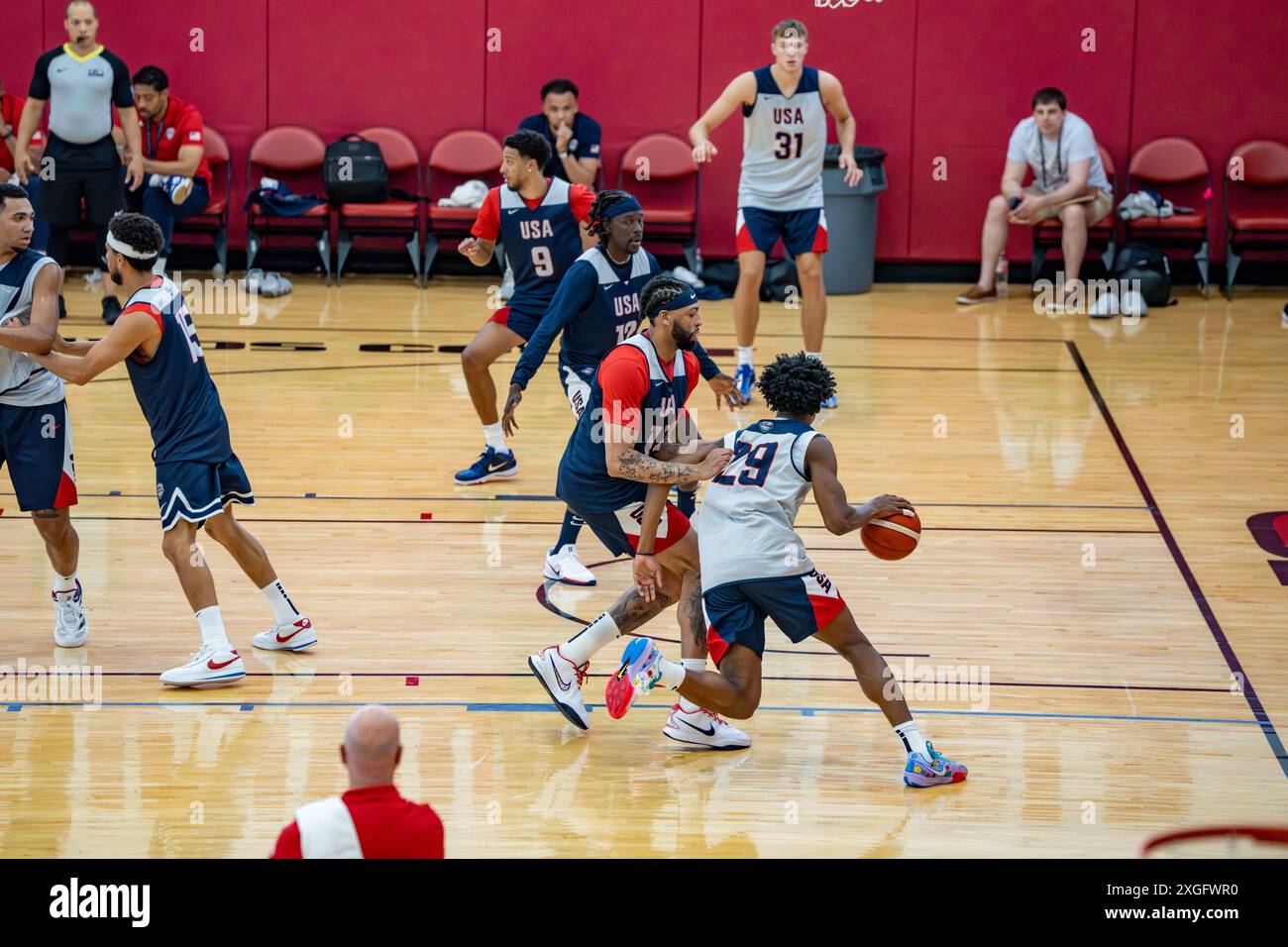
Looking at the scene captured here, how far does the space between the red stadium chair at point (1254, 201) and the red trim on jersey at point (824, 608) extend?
32.8ft

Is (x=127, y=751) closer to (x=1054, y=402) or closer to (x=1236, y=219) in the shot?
(x=1054, y=402)

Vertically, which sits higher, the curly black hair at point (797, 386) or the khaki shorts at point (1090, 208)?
the khaki shorts at point (1090, 208)

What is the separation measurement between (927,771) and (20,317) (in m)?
3.85

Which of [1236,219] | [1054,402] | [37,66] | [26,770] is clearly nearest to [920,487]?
[1054,402]

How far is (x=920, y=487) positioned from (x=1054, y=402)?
225cm

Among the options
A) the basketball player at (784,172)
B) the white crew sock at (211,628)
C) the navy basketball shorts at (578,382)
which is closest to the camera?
the white crew sock at (211,628)

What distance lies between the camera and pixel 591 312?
7.28 metres

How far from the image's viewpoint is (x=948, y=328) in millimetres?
12906

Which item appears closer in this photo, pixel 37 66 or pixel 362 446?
pixel 362 446

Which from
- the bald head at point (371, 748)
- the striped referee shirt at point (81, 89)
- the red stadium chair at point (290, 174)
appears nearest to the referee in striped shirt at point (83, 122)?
the striped referee shirt at point (81, 89)

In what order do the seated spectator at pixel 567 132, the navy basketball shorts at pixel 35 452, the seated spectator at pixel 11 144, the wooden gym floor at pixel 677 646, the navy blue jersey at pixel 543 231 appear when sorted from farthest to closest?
the seated spectator at pixel 567 132
the seated spectator at pixel 11 144
the navy blue jersey at pixel 543 231
the navy basketball shorts at pixel 35 452
the wooden gym floor at pixel 677 646

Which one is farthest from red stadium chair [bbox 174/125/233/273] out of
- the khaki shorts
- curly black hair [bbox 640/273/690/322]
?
curly black hair [bbox 640/273/690/322]

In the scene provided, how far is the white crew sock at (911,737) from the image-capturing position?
5367mm

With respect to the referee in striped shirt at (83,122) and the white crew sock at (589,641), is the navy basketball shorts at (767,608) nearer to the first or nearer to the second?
the white crew sock at (589,641)
